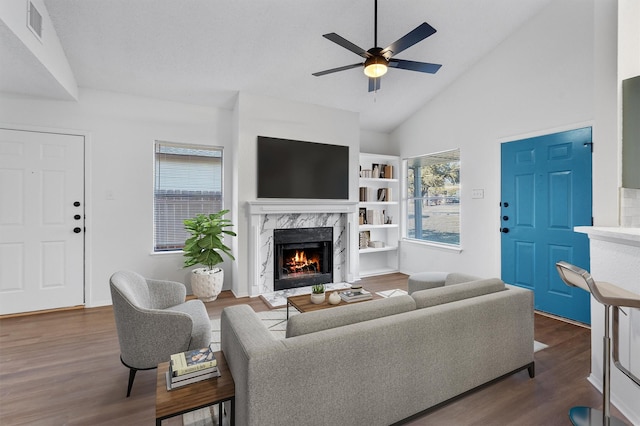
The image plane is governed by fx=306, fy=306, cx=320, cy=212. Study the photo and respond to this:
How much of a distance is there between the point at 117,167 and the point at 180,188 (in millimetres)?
782

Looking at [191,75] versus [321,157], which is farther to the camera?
[321,157]

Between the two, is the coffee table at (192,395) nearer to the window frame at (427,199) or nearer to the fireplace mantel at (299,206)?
the fireplace mantel at (299,206)

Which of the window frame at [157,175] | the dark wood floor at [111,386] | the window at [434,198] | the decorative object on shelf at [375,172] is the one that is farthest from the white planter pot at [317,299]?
the decorative object on shelf at [375,172]

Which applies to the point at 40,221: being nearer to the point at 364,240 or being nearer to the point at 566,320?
the point at 364,240

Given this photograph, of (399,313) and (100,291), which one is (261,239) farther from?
(399,313)

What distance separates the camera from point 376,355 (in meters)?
1.57

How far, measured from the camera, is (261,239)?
4.34 metres

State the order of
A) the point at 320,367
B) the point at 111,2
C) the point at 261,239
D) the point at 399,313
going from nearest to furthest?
the point at 320,367 < the point at 399,313 < the point at 111,2 < the point at 261,239

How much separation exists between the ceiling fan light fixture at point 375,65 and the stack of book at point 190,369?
2424 millimetres

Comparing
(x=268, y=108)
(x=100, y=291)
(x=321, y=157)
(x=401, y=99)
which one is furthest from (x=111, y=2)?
(x=401, y=99)

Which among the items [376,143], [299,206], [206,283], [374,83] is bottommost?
[206,283]

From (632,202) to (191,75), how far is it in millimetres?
4439

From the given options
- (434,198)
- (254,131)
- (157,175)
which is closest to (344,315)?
(254,131)

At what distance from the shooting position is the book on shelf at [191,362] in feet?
4.76
